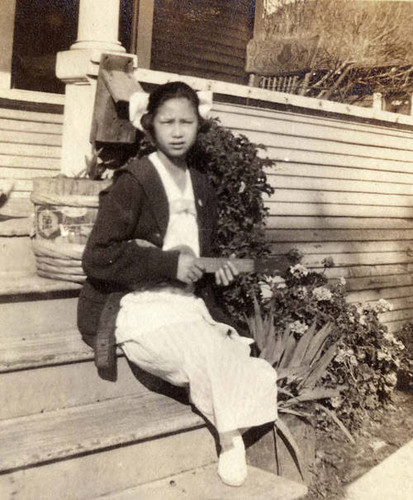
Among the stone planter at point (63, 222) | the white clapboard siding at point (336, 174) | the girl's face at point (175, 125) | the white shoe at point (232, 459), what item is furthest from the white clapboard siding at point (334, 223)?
the white shoe at point (232, 459)

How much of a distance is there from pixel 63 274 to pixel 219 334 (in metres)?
0.80

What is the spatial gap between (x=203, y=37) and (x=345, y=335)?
548 centimetres

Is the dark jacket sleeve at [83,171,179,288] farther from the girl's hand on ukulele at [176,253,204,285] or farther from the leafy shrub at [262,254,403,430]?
the leafy shrub at [262,254,403,430]

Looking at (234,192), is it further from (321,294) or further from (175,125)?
(321,294)

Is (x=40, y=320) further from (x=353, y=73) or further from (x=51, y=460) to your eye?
(x=353, y=73)

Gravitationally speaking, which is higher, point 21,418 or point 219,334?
point 219,334

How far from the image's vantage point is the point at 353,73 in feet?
26.1

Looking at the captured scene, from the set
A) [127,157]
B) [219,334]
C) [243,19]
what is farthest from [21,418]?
[243,19]

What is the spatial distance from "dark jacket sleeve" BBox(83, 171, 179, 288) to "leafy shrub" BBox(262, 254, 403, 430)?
1303 millimetres

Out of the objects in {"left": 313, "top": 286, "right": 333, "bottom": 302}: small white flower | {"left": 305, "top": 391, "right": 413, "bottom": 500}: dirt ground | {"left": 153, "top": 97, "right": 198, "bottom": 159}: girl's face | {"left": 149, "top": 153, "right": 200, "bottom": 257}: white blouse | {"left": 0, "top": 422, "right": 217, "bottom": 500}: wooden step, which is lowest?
{"left": 305, "top": 391, "right": 413, "bottom": 500}: dirt ground

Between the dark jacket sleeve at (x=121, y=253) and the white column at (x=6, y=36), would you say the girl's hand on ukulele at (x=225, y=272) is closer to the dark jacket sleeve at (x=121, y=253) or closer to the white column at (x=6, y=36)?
the dark jacket sleeve at (x=121, y=253)

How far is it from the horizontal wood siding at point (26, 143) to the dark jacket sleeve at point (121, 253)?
2.96 m

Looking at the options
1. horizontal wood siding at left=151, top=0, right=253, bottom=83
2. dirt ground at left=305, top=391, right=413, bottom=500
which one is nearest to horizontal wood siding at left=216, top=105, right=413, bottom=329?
dirt ground at left=305, top=391, right=413, bottom=500

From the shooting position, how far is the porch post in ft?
12.3
